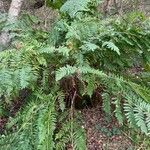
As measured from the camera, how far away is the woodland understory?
3.27 m

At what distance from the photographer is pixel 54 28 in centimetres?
381

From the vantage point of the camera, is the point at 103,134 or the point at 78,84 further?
the point at 103,134

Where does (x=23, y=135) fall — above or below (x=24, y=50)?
below

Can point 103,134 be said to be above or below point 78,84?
below

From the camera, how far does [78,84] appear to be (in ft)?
12.0

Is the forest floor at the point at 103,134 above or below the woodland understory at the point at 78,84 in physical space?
below

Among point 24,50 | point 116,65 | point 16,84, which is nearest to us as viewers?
point 16,84

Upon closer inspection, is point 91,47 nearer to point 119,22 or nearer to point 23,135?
point 119,22

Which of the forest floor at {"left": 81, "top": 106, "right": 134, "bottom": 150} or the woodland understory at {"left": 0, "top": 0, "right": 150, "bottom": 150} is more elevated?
the woodland understory at {"left": 0, "top": 0, "right": 150, "bottom": 150}

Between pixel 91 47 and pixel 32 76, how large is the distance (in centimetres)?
62

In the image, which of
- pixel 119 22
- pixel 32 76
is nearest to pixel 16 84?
pixel 32 76

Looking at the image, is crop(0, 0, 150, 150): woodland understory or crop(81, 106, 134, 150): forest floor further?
crop(81, 106, 134, 150): forest floor

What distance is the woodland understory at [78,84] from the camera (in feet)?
10.7

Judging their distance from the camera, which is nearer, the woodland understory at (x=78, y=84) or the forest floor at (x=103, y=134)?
the woodland understory at (x=78, y=84)
